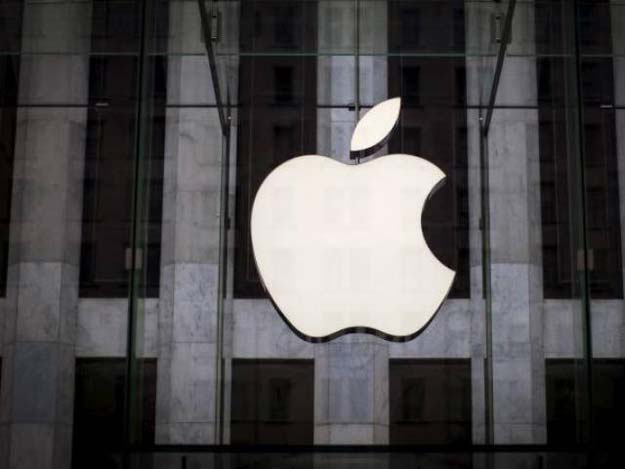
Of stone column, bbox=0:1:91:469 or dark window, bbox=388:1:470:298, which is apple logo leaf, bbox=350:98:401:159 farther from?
stone column, bbox=0:1:91:469

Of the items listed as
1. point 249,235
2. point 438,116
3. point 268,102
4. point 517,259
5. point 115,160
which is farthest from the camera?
point 268,102

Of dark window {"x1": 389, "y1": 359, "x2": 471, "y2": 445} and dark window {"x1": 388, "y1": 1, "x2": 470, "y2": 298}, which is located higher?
dark window {"x1": 388, "y1": 1, "x2": 470, "y2": 298}

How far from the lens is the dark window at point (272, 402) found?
11.8m

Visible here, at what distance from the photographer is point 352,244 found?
1236cm

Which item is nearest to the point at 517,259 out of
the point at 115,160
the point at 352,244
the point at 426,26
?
the point at 352,244

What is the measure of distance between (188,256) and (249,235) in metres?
0.61

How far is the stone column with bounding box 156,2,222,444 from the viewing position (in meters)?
11.8

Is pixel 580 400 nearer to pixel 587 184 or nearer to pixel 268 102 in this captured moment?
pixel 587 184

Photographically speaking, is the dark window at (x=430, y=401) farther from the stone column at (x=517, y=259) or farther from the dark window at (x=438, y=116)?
the dark window at (x=438, y=116)

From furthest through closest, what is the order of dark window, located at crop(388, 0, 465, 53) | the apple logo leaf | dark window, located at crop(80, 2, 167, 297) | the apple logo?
dark window, located at crop(388, 0, 465, 53) < the apple logo leaf < dark window, located at crop(80, 2, 167, 297) < the apple logo

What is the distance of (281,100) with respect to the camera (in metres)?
13.2

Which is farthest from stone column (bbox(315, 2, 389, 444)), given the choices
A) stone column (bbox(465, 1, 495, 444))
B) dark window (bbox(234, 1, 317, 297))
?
stone column (bbox(465, 1, 495, 444))

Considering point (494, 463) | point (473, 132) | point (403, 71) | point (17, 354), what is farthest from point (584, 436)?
point (17, 354)

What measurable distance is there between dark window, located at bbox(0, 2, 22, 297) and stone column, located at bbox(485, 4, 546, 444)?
4595 millimetres
